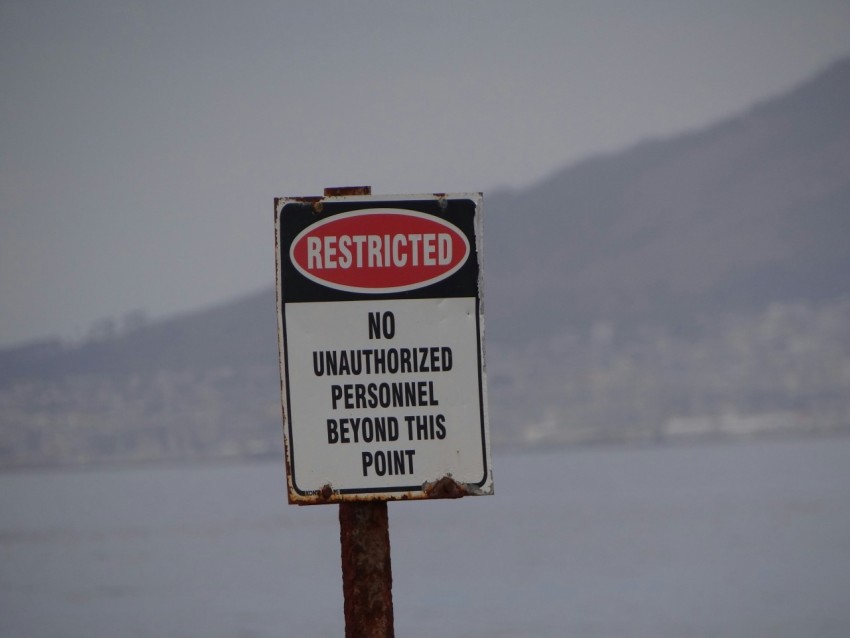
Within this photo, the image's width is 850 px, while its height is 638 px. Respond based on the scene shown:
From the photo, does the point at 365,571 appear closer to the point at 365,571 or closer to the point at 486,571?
the point at 365,571

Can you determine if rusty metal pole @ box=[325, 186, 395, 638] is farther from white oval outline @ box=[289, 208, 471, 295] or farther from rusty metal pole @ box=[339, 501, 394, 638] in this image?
white oval outline @ box=[289, 208, 471, 295]

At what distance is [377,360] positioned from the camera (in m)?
4.41

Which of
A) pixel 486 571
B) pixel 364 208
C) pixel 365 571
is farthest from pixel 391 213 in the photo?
pixel 486 571

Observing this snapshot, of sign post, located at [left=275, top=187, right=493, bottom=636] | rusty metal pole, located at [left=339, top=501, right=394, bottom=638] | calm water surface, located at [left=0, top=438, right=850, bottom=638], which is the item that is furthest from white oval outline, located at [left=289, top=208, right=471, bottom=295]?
calm water surface, located at [left=0, top=438, right=850, bottom=638]

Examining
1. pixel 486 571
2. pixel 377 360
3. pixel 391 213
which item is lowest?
pixel 486 571

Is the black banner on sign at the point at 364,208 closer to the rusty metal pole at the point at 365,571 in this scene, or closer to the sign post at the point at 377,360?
the sign post at the point at 377,360

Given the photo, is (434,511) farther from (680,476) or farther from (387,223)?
(387,223)

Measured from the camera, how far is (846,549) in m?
70.1

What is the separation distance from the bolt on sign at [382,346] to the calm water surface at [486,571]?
35210mm

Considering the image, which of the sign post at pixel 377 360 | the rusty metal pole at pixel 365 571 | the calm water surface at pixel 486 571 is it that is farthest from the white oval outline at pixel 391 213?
the calm water surface at pixel 486 571

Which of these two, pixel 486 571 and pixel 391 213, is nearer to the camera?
pixel 391 213

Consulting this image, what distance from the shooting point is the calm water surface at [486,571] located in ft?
153

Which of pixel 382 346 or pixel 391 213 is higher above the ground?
pixel 391 213

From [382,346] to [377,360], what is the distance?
0.14 ft
